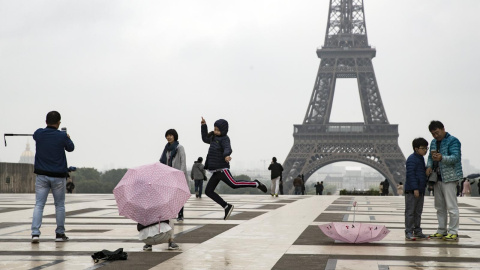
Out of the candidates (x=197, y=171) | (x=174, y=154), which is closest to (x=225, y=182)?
(x=174, y=154)

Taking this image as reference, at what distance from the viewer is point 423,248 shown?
8281mm

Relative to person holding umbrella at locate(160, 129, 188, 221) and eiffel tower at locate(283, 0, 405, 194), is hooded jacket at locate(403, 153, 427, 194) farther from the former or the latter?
eiffel tower at locate(283, 0, 405, 194)

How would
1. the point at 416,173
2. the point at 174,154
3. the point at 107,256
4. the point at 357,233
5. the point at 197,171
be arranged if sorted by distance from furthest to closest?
the point at 197,171 < the point at 174,154 < the point at 416,173 < the point at 357,233 < the point at 107,256

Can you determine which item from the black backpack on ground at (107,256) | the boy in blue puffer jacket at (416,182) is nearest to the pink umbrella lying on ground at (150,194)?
the black backpack on ground at (107,256)

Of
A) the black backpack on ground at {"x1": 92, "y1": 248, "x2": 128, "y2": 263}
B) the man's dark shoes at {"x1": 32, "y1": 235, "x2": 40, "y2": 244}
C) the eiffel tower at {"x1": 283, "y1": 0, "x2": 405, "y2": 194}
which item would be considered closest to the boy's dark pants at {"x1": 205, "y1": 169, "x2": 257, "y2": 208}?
the man's dark shoes at {"x1": 32, "y1": 235, "x2": 40, "y2": 244}

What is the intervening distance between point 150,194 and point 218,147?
145 inches

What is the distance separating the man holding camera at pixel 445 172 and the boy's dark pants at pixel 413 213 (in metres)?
0.29

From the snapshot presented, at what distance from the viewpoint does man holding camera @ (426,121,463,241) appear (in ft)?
30.7

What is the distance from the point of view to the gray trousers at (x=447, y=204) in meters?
9.39

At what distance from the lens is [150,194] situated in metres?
7.55

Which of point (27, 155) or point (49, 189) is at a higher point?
point (27, 155)

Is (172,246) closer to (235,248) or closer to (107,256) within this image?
(235,248)

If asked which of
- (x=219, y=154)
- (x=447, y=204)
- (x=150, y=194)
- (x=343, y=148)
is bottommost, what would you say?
(x=447, y=204)

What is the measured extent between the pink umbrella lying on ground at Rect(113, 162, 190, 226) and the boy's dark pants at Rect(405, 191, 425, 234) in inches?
132
